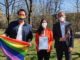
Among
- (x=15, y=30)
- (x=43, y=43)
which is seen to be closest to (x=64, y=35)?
(x=43, y=43)

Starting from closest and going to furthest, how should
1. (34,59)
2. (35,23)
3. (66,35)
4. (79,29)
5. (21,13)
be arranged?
(21,13) → (66,35) → (34,59) → (79,29) → (35,23)

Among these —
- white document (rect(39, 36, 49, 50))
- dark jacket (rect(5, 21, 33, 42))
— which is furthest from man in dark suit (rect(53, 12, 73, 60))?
dark jacket (rect(5, 21, 33, 42))

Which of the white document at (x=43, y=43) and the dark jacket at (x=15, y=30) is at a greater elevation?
the dark jacket at (x=15, y=30)

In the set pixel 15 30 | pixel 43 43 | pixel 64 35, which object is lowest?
pixel 43 43

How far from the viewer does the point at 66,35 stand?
15.8 ft

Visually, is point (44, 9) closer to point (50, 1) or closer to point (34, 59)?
point (50, 1)

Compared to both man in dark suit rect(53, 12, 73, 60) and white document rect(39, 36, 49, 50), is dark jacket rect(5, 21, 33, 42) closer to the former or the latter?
white document rect(39, 36, 49, 50)

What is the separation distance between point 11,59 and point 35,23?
2420cm

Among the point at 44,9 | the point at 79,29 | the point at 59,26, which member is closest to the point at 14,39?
the point at 59,26

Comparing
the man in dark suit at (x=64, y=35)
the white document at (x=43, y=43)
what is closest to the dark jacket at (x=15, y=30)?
the white document at (x=43, y=43)

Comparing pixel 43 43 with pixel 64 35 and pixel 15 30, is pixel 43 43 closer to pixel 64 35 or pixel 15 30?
pixel 64 35

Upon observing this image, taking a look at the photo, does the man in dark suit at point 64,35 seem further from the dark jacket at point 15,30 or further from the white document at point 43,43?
the dark jacket at point 15,30

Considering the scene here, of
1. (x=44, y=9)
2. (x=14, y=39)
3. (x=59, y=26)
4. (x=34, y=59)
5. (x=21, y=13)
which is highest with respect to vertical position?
(x=44, y=9)

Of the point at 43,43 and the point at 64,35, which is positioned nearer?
the point at 64,35
